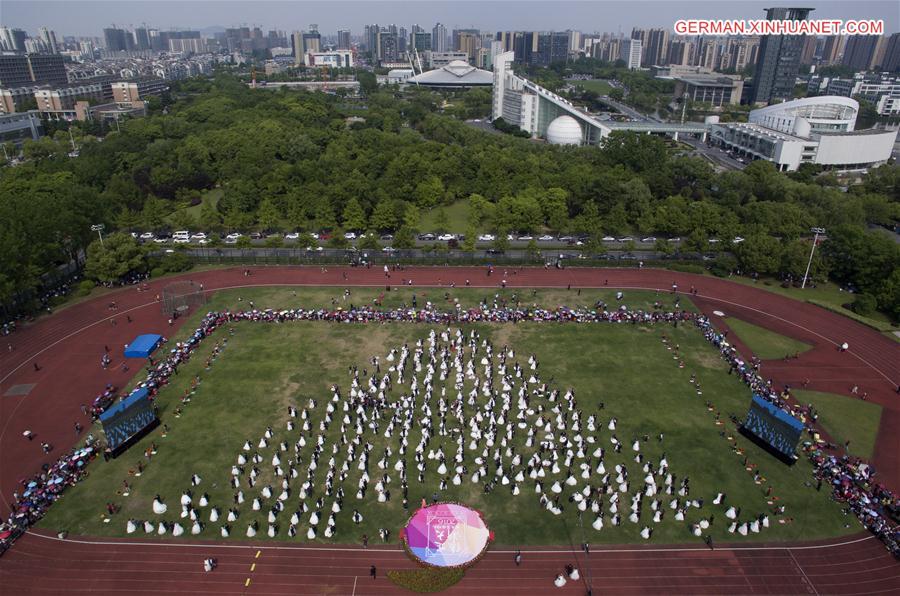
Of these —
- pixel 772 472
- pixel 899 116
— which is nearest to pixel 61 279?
pixel 772 472

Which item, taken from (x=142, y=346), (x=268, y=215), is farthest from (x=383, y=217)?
(x=142, y=346)

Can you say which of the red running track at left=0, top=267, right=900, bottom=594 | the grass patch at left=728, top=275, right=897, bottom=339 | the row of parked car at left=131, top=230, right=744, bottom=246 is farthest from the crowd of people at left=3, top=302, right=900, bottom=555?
the row of parked car at left=131, top=230, right=744, bottom=246

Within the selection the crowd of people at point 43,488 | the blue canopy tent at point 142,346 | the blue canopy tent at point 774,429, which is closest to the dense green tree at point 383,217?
the blue canopy tent at point 142,346

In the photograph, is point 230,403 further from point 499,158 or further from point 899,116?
point 899,116

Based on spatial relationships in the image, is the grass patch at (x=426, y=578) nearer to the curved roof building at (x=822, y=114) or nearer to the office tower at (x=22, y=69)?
the curved roof building at (x=822, y=114)

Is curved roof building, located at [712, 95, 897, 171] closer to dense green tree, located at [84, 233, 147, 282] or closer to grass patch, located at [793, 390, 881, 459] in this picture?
grass patch, located at [793, 390, 881, 459]
